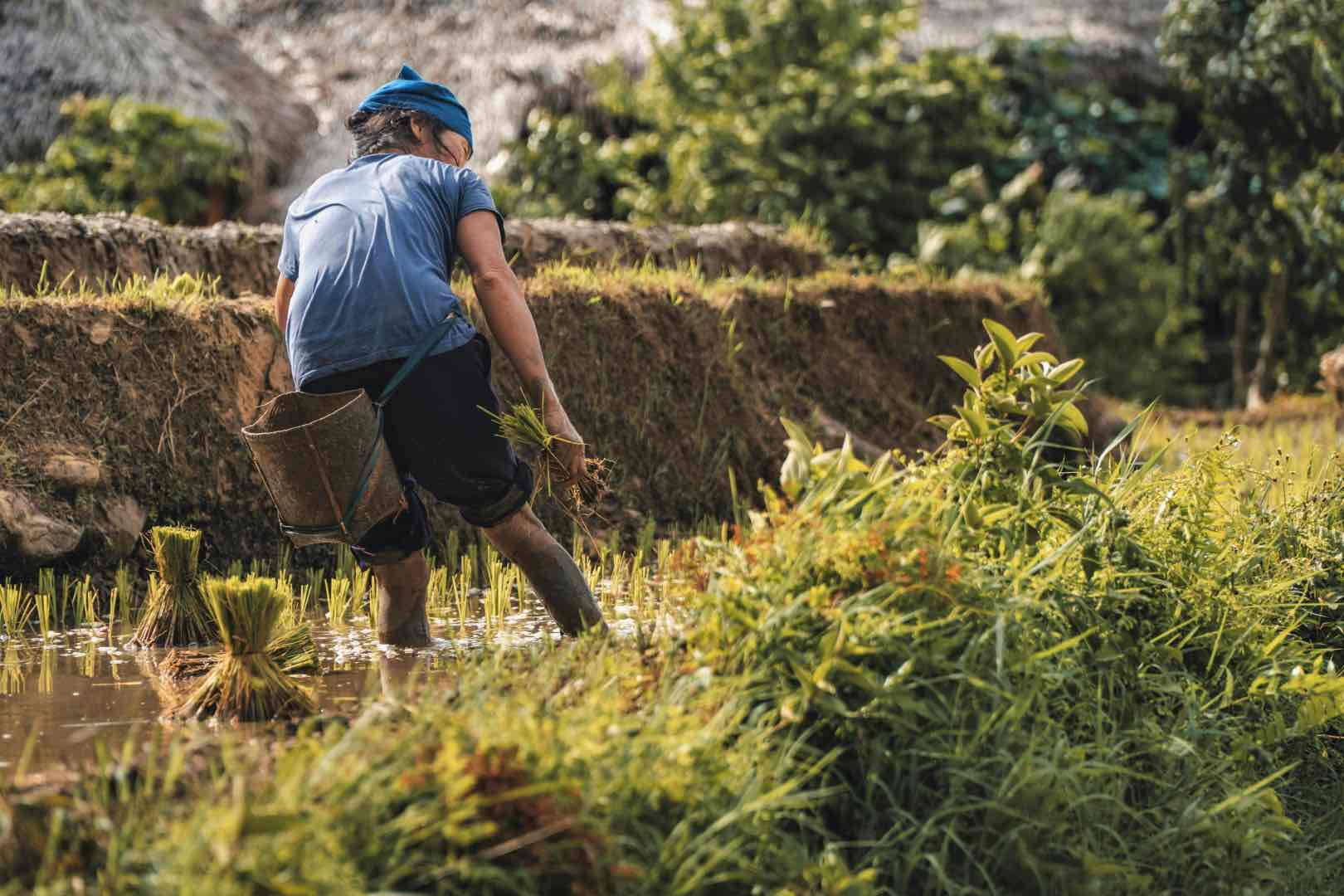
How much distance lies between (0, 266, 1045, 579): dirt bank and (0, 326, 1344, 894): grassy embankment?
2180mm

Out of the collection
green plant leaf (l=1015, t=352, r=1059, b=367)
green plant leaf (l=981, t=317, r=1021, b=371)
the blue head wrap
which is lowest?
green plant leaf (l=1015, t=352, r=1059, b=367)

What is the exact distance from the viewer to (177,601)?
3699 mm

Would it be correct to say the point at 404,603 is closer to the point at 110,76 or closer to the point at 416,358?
the point at 416,358

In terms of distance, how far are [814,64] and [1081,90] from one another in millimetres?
2720

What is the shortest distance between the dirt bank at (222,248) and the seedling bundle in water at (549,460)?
74.8 inches

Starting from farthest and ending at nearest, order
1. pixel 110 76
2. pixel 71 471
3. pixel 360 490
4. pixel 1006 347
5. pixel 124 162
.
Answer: pixel 110 76, pixel 124 162, pixel 71 471, pixel 360 490, pixel 1006 347

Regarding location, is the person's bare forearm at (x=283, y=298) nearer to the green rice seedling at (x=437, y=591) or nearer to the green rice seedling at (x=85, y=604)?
the green rice seedling at (x=437, y=591)

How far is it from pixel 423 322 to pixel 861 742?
1397 millimetres

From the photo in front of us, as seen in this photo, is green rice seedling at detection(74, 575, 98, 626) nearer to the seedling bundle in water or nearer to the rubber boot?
the rubber boot

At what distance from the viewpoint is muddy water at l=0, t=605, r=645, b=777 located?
9.09 feet

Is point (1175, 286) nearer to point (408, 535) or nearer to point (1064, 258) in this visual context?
point (1064, 258)

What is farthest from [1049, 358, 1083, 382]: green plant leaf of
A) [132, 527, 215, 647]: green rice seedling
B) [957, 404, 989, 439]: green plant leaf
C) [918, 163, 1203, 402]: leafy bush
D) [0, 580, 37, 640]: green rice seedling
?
[918, 163, 1203, 402]: leafy bush

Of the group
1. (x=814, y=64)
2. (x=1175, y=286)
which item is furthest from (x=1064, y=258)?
(x=814, y=64)

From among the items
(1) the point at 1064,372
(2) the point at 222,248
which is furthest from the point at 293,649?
(2) the point at 222,248
